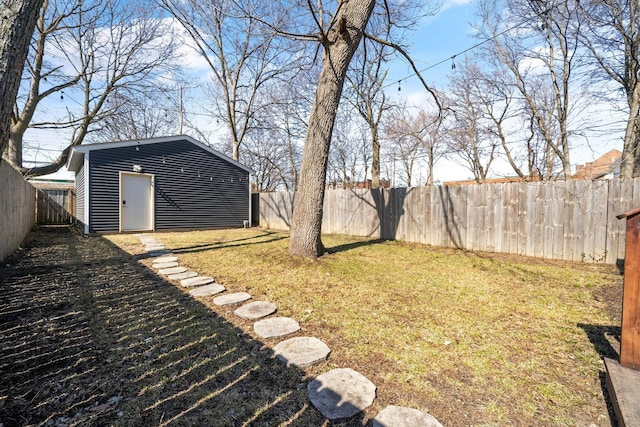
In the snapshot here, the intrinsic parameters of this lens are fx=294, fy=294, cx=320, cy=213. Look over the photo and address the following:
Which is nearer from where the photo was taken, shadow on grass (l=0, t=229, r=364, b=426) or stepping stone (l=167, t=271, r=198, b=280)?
shadow on grass (l=0, t=229, r=364, b=426)

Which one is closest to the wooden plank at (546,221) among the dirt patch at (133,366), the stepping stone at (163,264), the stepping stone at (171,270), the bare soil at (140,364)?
the bare soil at (140,364)

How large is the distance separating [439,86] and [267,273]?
38.9 ft

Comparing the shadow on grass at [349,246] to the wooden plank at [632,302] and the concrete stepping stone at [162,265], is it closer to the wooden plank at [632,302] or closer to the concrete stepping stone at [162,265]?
the concrete stepping stone at [162,265]

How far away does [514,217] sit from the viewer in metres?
5.51

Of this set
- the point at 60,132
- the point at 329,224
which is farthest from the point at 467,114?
the point at 60,132

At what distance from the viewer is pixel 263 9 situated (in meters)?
9.03

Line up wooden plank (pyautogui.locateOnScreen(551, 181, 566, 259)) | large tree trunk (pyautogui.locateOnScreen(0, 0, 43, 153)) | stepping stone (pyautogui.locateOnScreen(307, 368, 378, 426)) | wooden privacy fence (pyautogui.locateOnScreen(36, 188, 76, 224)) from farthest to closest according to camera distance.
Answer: wooden privacy fence (pyautogui.locateOnScreen(36, 188, 76, 224)), wooden plank (pyautogui.locateOnScreen(551, 181, 566, 259)), large tree trunk (pyautogui.locateOnScreen(0, 0, 43, 153)), stepping stone (pyautogui.locateOnScreen(307, 368, 378, 426))

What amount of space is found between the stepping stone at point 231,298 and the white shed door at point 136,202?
7957 millimetres

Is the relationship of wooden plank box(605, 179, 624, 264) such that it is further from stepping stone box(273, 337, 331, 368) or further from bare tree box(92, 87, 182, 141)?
bare tree box(92, 87, 182, 141)

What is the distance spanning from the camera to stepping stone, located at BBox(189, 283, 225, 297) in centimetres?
343

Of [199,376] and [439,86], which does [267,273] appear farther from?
[439,86]

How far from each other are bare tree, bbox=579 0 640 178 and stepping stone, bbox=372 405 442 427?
294 inches

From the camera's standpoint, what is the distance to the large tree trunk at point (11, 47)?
1758 millimetres

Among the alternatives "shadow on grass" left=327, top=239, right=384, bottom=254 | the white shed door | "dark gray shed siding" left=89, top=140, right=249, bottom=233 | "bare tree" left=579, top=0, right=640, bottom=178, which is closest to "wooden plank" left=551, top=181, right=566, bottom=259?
"bare tree" left=579, top=0, right=640, bottom=178
